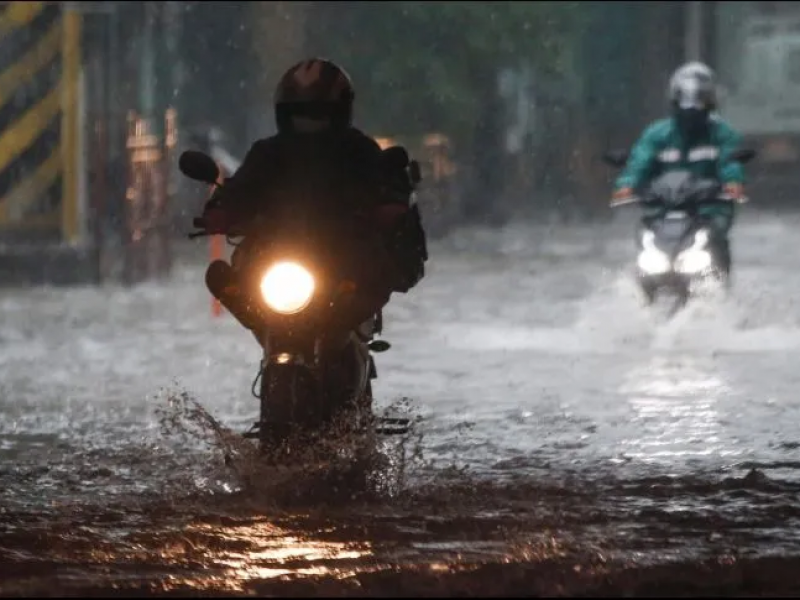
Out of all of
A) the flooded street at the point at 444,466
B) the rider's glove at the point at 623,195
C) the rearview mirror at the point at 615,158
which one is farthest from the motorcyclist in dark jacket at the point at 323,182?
the rider's glove at the point at 623,195

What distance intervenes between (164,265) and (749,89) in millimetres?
16791

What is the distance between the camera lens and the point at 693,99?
1373 cm

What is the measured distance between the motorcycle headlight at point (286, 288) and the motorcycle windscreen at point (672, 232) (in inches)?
265

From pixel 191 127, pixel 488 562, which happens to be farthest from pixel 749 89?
pixel 488 562

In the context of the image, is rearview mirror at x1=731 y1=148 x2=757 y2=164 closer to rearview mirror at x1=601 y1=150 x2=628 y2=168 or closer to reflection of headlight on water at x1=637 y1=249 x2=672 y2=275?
rearview mirror at x1=601 y1=150 x2=628 y2=168

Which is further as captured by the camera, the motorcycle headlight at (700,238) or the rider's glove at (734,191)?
the motorcycle headlight at (700,238)

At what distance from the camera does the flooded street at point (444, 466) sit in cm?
627

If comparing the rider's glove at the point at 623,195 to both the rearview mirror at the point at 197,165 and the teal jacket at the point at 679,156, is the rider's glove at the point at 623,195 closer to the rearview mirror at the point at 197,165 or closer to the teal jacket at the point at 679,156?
the teal jacket at the point at 679,156

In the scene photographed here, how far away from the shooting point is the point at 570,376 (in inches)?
440

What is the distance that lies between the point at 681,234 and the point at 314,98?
21.0 ft

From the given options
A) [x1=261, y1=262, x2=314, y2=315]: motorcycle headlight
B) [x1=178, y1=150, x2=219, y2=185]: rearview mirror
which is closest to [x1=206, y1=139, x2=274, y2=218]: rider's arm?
[x1=178, y1=150, x2=219, y2=185]: rearview mirror

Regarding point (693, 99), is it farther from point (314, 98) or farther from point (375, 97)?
point (375, 97)

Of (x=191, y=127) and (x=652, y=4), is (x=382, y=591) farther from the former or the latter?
(x=652, y=4)

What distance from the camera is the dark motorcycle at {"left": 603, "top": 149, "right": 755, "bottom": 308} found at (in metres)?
13.8
